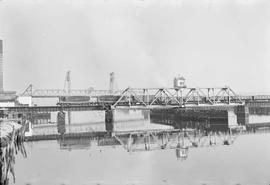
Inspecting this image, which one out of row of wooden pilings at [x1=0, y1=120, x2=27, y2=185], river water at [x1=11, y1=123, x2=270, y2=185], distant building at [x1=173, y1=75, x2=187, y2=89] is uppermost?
distant building at [x1=173, y1=75, x2=187, y2=89]

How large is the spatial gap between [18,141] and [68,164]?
Result: 18.2m

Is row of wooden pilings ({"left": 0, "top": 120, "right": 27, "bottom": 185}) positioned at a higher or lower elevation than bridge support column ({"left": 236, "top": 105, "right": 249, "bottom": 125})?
lower

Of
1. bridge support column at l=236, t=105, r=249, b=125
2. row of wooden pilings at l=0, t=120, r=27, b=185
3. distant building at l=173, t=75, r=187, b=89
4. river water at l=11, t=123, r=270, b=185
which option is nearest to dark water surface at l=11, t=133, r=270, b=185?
river water at l=11, t=123, r=270, b=185

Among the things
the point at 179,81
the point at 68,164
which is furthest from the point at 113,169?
Result: the point at 179,81

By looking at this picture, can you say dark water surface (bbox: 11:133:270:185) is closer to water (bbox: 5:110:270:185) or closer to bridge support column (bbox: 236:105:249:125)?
water (bbox: 5:110:270:185)

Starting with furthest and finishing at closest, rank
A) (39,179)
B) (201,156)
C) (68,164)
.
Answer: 1. (201,156)
2. (68,164)
3. (39,179)

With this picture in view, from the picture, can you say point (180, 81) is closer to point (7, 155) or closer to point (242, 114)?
point (242, 114)

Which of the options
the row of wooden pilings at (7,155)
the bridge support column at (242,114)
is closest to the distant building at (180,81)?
the bridge support column at (242,114)

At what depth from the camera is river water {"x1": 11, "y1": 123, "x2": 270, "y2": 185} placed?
19.4m

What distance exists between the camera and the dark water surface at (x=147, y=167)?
19.5 meters

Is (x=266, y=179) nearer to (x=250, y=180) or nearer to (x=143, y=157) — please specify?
(x=250, y=180)

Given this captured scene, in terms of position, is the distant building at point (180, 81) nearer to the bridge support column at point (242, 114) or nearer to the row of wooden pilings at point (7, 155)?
the bridge support column at point (242, 114)

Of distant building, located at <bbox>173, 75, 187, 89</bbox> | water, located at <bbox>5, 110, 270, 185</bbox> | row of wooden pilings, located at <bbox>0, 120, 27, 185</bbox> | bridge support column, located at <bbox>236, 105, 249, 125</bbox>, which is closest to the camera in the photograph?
water, located at <bbox>5, 110, 270, 185</bbox>

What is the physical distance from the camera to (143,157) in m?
29.1
